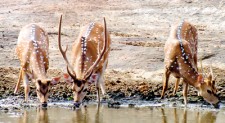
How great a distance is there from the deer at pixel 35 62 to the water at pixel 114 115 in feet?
1.26

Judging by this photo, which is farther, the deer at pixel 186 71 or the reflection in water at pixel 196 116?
the deer at pixel 186 71

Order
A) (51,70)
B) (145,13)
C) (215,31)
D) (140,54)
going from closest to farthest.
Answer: (51,70), (140,54), (215,31), (145,13)

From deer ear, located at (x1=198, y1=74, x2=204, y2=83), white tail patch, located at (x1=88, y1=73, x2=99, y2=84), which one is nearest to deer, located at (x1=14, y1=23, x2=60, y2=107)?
white tail patch, located at (x1=88, y1=73, x2=99, y2=84)

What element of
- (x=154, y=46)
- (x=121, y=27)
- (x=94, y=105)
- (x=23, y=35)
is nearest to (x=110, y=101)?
(x=94, y=105)

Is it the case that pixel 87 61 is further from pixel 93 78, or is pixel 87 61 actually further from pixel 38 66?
pixel 38 66

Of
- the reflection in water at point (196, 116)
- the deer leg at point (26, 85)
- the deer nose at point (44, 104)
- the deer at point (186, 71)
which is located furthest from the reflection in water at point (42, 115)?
the deer at point (186, 71)

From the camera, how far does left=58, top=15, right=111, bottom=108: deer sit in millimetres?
13195

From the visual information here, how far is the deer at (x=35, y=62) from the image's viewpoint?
13.2m

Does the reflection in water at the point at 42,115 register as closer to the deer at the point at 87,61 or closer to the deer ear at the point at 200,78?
the deer at the point at 87,61

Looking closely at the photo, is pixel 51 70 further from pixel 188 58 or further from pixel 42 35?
pixel 188 58

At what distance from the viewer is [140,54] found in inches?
686

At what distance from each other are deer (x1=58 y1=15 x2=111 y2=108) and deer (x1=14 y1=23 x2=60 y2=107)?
0.41 meters

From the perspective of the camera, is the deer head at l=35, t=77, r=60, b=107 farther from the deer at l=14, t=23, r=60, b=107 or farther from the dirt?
the dirt

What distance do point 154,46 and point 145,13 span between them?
11.6ft
